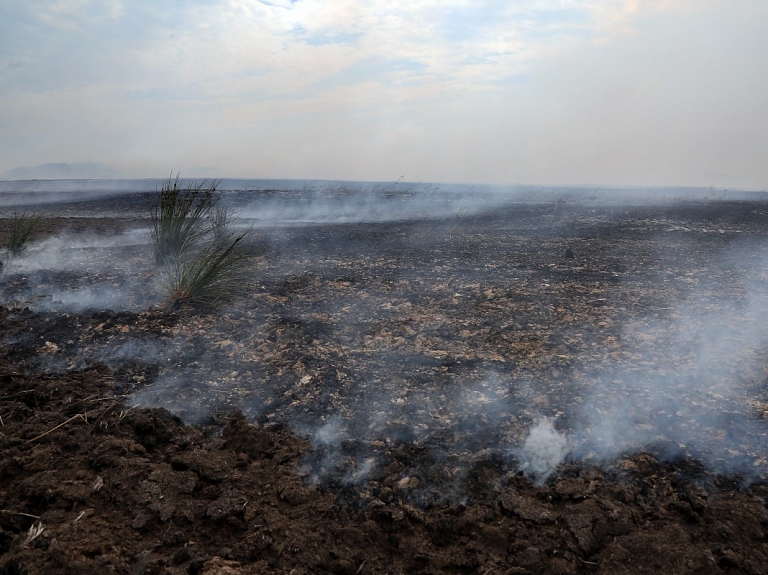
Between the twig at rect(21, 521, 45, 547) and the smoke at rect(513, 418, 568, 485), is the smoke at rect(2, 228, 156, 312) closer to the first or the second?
the twig at rect(21, 521, 45, 547)

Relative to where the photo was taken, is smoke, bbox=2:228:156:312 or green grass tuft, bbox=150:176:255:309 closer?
green grass tuft, bbox=150:176:255:309

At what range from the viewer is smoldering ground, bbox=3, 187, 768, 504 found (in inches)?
111

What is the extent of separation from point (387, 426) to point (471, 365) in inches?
39.2

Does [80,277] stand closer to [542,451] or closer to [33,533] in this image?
[33,533]

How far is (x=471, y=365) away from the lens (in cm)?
385

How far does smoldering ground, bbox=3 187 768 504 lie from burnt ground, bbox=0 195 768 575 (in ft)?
0.06

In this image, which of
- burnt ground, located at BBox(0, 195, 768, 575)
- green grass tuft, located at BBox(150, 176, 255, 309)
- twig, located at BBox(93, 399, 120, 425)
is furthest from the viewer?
green grass tuft, located at BBox(150, 176, 255, 309)

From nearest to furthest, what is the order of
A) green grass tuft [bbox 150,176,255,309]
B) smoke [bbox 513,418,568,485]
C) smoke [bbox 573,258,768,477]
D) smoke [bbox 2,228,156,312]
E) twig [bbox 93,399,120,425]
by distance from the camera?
smoke [bbox 513,418,568,485], smoke [bbox 573,258,768,477], twig [bbox 93,399,120,425], green grass tuft [bbox 150,176,255,309], smoke [bbox 2,228,156,312]

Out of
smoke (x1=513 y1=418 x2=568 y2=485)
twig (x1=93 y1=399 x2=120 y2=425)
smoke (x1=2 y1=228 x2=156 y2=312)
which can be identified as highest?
smoke (x1=2 y1=228 x2=156 y2=312)

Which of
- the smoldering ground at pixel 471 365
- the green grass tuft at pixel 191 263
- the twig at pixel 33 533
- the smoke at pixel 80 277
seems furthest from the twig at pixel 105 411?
the smoke at pixel 80 277

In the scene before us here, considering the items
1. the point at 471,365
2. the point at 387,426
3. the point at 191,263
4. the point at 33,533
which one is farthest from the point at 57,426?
the point at 191,263

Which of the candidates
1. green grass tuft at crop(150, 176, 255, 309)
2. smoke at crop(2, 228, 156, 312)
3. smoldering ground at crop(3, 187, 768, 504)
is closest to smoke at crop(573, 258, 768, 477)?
smoldering ground at crop(3, 187, 768, 504)

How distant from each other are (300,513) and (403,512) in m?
0.45

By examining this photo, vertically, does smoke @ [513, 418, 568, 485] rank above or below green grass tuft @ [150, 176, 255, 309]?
below
